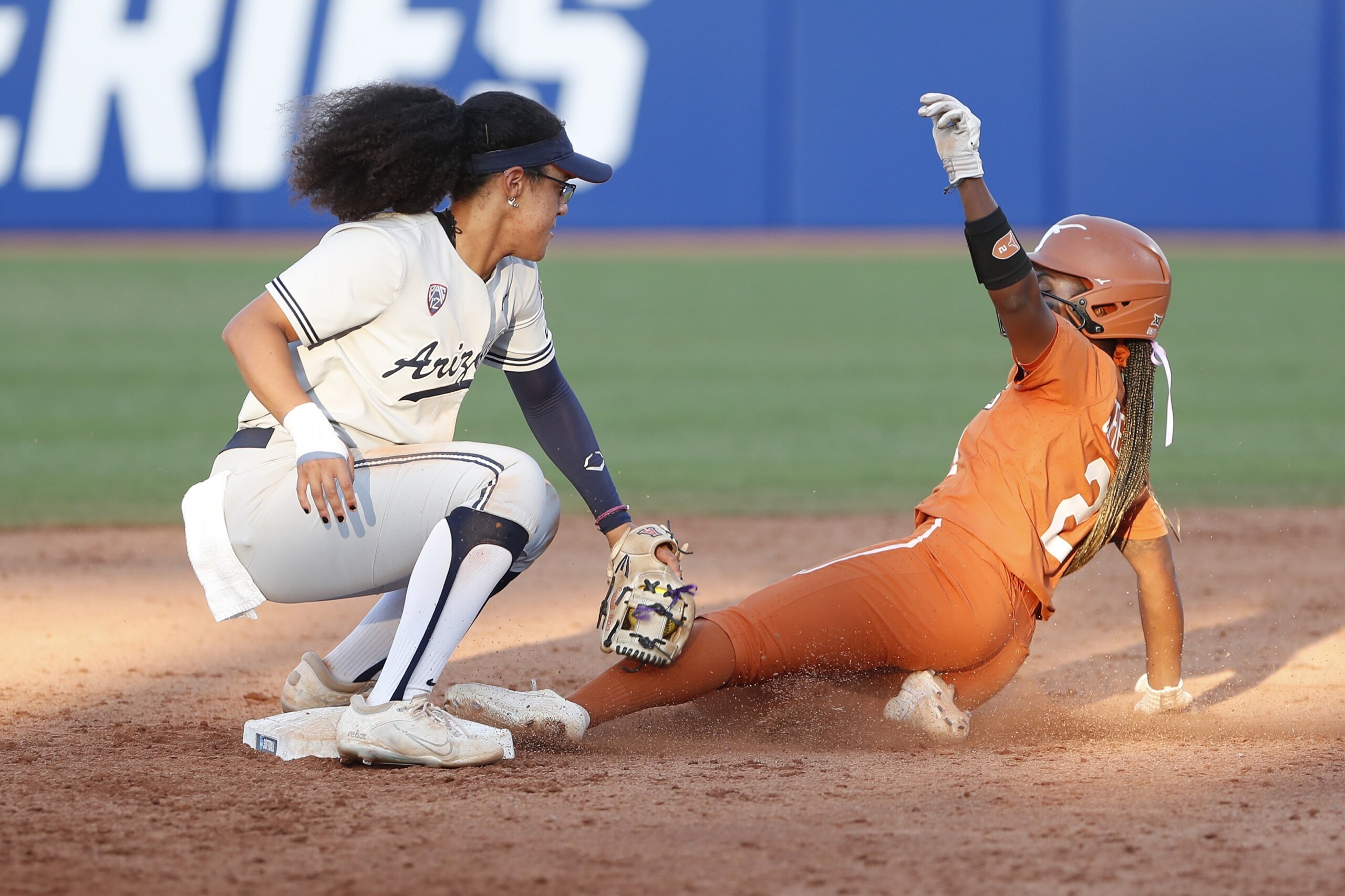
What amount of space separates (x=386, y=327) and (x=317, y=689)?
0.89 m

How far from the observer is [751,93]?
1788 centimetres

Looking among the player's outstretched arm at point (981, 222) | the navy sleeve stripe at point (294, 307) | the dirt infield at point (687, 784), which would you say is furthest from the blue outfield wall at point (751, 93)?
the navy sleeve stripe at point (294, 307)

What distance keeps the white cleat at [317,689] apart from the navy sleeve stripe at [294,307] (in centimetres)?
83

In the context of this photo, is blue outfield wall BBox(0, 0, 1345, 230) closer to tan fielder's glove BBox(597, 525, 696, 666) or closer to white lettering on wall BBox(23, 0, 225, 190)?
white lettering on wall BBox(23, 0, 225, 190)

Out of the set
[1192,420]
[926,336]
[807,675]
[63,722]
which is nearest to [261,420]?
[63,722]

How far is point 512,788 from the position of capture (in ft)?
9.12

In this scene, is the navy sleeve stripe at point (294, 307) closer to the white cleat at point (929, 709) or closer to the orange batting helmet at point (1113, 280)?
the white cleat at point (929, 709)

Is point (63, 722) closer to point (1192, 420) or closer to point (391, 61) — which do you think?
point (1192, 420)

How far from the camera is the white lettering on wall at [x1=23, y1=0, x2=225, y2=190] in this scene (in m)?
17.2

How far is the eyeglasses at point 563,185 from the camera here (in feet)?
10.5

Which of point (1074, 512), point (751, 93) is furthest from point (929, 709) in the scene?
point (751, 93)

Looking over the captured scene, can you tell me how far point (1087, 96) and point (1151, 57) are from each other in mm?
887

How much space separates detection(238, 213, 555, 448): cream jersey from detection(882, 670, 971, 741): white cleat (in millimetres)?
1157

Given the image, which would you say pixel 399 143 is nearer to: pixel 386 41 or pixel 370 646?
pixel 370 646
